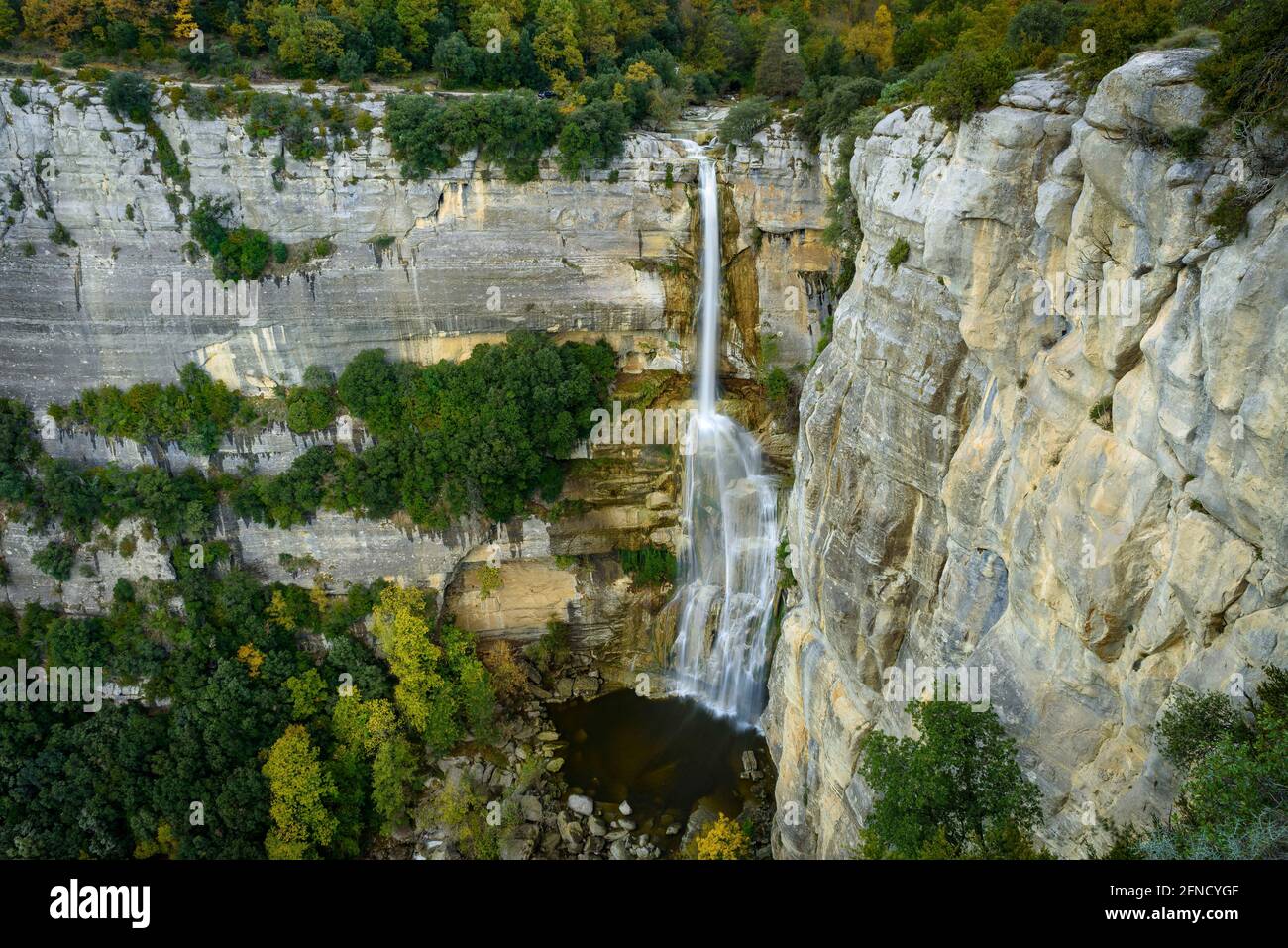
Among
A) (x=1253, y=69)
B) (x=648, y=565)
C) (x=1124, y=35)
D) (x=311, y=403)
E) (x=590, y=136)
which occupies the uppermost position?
(x=590, y=136)

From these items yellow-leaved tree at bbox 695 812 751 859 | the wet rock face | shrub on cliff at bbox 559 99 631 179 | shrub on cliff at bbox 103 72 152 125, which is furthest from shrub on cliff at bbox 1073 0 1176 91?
shrub on cliff at bbox 103 72 152 125

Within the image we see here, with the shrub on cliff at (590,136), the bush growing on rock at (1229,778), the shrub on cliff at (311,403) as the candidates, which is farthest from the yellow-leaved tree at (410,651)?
the bush growing on rock at (1229,778)

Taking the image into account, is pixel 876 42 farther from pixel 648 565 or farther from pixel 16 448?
→ pixel 16 448

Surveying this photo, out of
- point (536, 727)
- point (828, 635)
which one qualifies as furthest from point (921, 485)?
point (536, 727)

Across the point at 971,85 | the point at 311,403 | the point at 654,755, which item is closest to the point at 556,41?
the point at 311,403

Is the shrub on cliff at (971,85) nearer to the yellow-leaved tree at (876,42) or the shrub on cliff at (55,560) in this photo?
the yellow-leaved tree at (876,42)

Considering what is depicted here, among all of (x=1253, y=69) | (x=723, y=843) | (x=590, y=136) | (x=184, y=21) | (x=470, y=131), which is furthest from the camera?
(x=184, y=21)

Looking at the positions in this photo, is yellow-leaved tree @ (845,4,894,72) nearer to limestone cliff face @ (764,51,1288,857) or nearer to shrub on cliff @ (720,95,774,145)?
shrub on cliff @ (720,95,774,145)
